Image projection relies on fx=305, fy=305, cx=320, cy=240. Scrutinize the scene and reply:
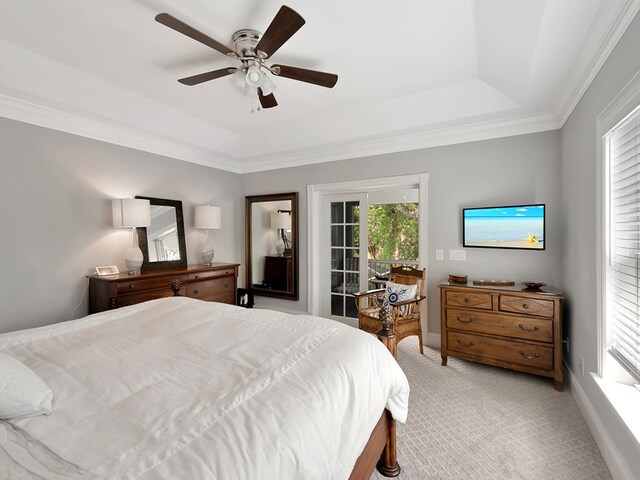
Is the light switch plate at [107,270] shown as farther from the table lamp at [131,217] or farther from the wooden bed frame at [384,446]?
the wooden bed frame at [384,446]

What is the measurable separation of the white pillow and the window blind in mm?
2515

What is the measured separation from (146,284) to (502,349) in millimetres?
3546

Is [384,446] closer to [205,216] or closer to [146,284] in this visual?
[146,284]

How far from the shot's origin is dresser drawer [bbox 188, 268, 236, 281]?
370cm

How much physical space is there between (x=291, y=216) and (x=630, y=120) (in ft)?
11.8

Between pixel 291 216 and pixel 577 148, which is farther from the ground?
pixel 577 148

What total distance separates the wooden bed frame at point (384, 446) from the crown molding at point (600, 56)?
6.29 feet

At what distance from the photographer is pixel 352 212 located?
4.30 metres

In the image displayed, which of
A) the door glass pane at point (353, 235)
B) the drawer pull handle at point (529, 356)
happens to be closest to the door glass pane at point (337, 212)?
the door glass pane at point (353, 235)

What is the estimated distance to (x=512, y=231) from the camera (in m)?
3.08

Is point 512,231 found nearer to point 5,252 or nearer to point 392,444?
point 392,444

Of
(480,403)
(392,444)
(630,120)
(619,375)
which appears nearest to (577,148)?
(630,120)

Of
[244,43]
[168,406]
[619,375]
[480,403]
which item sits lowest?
[480,403]

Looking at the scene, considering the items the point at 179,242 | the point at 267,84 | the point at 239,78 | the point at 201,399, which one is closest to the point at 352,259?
the point at 179,242
